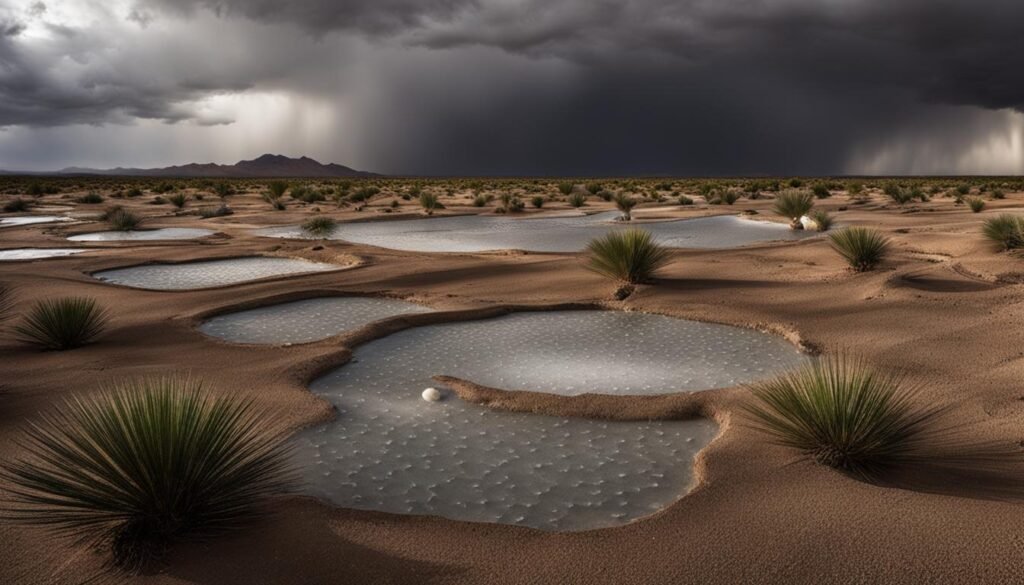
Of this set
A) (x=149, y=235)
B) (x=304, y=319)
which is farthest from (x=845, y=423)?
(x=149, y=235)

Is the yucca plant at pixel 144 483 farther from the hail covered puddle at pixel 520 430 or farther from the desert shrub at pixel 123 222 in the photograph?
the desert shrub at pixel 123 222

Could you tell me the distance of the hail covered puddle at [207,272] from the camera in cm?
1399

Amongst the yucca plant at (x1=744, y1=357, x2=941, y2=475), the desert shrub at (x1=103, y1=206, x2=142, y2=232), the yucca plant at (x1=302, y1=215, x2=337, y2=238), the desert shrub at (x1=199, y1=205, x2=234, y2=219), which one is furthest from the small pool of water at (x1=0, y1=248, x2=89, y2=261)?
the yucca plant at (x1=744, y1=357, x2=941, y2=475)

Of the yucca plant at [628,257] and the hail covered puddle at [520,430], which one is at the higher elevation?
the yucca plant at [628,257]

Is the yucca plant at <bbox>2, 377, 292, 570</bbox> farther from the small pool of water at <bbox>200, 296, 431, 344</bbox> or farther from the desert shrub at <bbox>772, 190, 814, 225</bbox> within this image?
the desert shrub at <bbox>772, 190, 814, 225</bbox>

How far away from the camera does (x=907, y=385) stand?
714 cm

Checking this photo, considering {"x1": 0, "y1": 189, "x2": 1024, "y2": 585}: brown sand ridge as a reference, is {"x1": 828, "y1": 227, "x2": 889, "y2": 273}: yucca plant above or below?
above

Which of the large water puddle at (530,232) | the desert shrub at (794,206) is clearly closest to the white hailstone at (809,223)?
the desert shrub at (794,206)

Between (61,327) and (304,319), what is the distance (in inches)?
118

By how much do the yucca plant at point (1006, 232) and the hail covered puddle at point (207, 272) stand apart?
42.5 ft

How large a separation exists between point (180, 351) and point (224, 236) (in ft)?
45.2

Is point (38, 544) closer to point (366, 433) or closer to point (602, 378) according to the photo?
point (366, 433)

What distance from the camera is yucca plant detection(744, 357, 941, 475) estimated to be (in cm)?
520

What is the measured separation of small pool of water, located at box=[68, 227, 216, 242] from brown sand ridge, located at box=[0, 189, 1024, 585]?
6.22m
